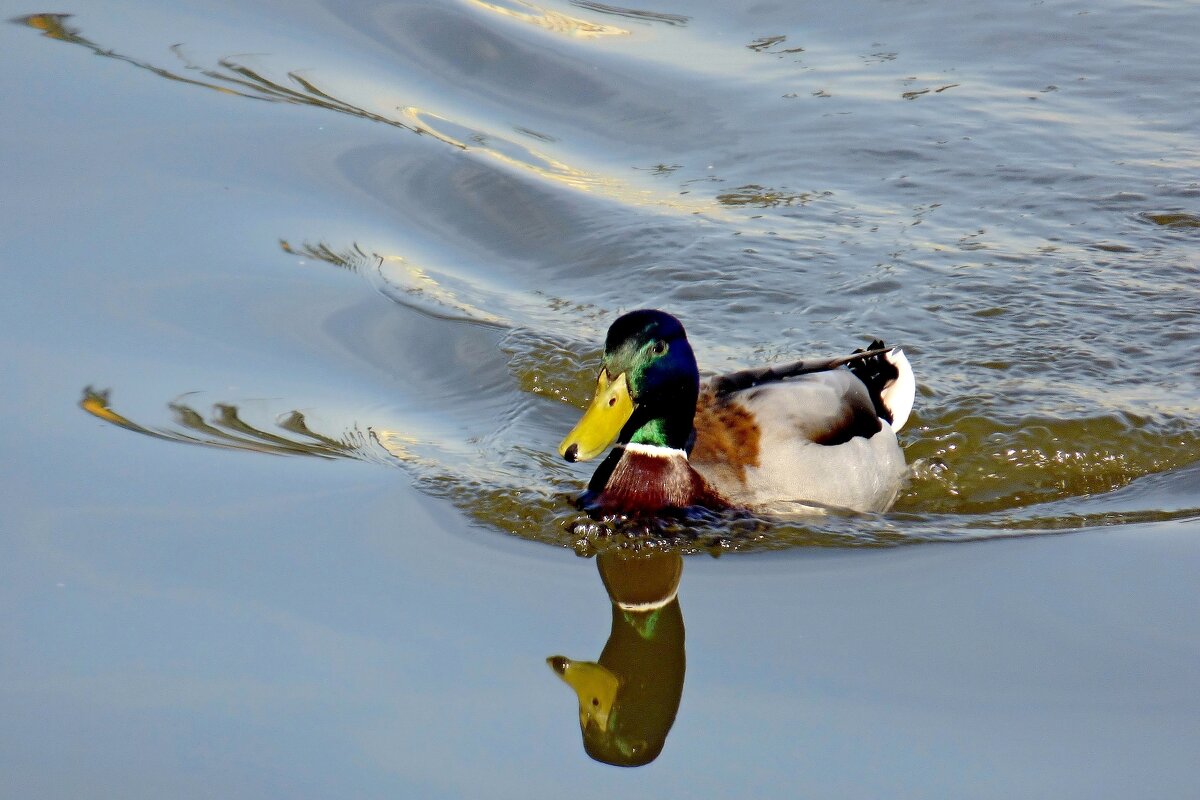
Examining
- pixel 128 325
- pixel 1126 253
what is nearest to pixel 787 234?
pixel 1126 253

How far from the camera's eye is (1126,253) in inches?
330

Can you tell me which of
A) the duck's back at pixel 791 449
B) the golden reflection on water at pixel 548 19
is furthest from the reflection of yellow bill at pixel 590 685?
the golden reflection on water at pixel 548 19

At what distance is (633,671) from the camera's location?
15.6 ft

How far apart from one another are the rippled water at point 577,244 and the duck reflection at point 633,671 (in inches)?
9.9

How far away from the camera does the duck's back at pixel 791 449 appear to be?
6.05 m

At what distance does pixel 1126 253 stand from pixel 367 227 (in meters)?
4.42

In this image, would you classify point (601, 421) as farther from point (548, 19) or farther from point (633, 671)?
point (548, 19)

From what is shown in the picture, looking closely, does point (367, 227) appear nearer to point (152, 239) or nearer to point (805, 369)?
point (152, 239)

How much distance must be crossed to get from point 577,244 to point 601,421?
10.2 ft

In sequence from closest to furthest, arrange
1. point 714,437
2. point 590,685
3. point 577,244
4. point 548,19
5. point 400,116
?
point 590,685
point 714,437
point 577,244
point 400,116
point 548,19

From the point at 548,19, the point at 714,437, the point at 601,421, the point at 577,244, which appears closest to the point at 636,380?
the point at 601,421

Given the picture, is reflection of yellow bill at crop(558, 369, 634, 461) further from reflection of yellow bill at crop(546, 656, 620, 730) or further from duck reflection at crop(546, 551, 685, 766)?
reflection of yellow bill at crop(546, 656, 620, 730)

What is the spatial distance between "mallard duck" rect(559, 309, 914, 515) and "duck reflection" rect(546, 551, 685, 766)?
0.54m

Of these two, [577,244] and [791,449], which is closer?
[791,449]
